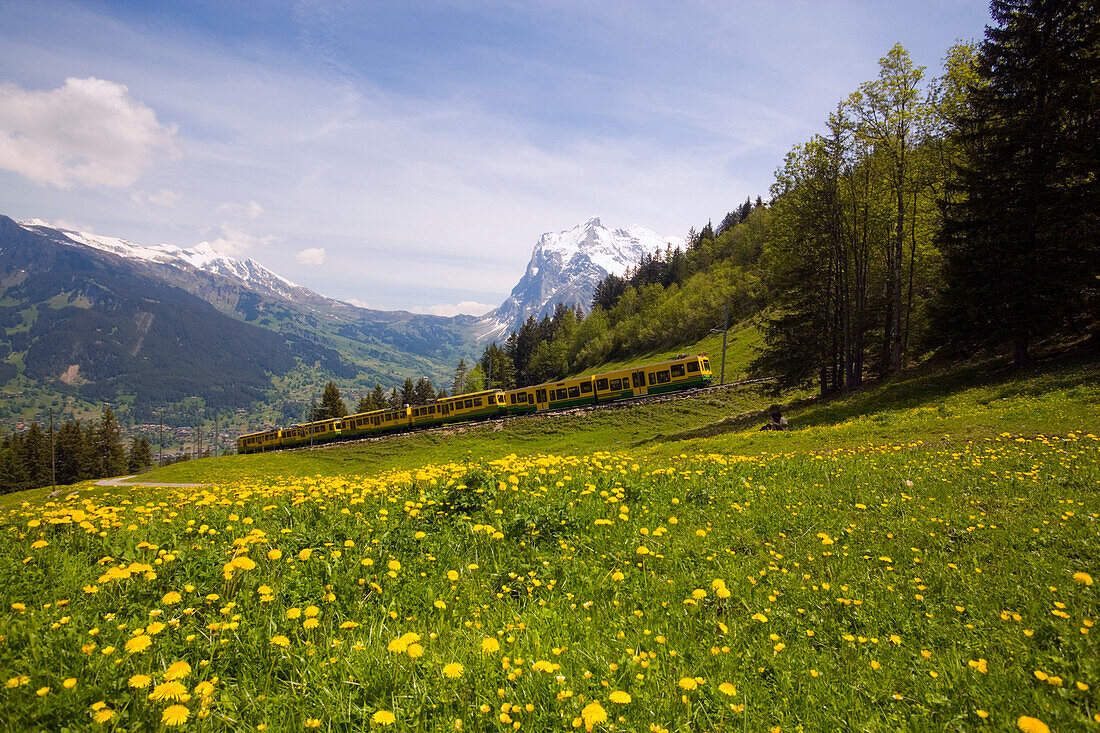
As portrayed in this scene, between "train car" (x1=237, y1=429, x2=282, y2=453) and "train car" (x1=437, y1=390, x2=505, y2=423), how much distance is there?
104 feet

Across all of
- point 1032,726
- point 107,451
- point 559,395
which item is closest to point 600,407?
point 559,395

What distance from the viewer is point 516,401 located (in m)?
50.2

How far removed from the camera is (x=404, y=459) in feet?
132

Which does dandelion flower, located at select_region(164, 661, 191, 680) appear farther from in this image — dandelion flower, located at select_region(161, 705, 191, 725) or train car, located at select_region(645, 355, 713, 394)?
train car, located at select_region(645, 355, 713, 394)

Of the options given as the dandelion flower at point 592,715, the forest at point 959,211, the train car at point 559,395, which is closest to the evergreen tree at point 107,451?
the train car at point 559,395

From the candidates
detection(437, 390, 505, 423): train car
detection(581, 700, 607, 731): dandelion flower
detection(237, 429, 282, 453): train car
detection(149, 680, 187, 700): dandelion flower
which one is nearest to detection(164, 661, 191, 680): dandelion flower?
detection(149, 680, 187, 700): dandelion flower

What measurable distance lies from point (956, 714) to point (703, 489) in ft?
15.4

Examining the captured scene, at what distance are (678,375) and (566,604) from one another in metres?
39.6

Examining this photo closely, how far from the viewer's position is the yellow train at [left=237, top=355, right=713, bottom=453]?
4250 centimetres

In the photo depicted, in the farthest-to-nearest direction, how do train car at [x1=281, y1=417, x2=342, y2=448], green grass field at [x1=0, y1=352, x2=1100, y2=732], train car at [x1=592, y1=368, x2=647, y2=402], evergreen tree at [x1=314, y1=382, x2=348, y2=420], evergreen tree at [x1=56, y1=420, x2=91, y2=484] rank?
evergreen tree at [x1=314, y1=382, x2=348, y2=420]
evergreen tree at [x1=56, y1=420, x2=91, y2=484]
train car at [x1=281, y1=417, x2=342, y2=448]
train car at [x1=592, y1=368, x2=647, y2=402]
green grass field at [x1=0, y1=352, x2=1100, y2=732]

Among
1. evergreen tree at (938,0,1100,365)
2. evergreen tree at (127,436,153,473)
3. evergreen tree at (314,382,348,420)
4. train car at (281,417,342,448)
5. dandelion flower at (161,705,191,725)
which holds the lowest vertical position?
evergreen tree at (127,436,153,473)

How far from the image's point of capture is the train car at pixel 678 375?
41812 mm

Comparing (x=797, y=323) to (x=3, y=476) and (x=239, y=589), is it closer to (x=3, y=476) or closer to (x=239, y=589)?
(x=239, y=589)

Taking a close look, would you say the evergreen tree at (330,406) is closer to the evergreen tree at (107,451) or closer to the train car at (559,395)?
the evergreen tree at (107,451)
